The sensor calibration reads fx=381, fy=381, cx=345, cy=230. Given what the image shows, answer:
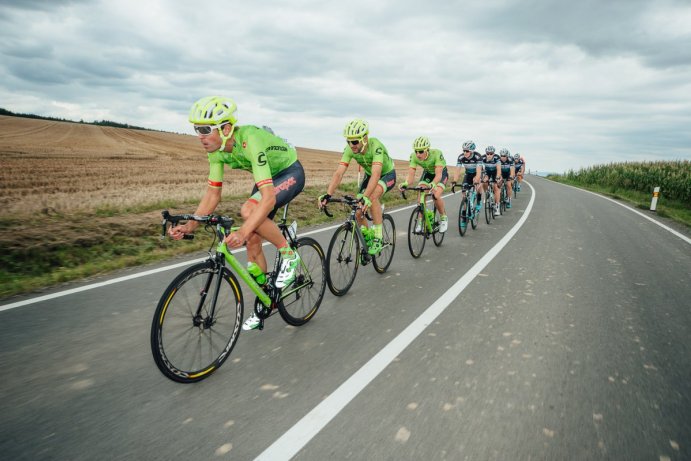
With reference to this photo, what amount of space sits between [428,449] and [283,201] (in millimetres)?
2482

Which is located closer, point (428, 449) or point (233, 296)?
point (428, 449)

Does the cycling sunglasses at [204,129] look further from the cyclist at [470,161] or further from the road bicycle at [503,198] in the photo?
the road bicycle at [503,198]

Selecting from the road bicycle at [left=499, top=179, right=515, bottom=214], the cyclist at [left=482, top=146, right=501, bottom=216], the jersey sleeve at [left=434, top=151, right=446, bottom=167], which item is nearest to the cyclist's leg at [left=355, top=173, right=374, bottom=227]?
the jersey sleeve at [left=434, top=151, right=446, bottom=167]

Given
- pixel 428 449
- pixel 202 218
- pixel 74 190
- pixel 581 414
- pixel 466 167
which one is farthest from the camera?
pixel 74 190

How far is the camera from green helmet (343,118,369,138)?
204 inches

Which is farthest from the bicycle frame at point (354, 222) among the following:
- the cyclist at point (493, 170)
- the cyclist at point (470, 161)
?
the cyclist at point (493, 170)

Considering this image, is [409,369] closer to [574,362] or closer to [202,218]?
[574,362]

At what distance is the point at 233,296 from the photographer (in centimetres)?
323

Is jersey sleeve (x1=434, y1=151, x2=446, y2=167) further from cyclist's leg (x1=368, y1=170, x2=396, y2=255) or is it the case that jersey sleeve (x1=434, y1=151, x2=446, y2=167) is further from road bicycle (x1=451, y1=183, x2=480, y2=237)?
cyclist's leg (x1=368, y1=170, x2=396, y2=255)

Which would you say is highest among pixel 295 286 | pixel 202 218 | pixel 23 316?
pixel 202 218

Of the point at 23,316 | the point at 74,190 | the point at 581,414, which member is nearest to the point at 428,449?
the point at 581,414

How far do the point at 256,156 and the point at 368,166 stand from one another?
119 inches

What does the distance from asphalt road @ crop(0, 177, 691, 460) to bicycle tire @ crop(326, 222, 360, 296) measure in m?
0.19

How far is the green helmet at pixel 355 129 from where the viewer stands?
204 inches
